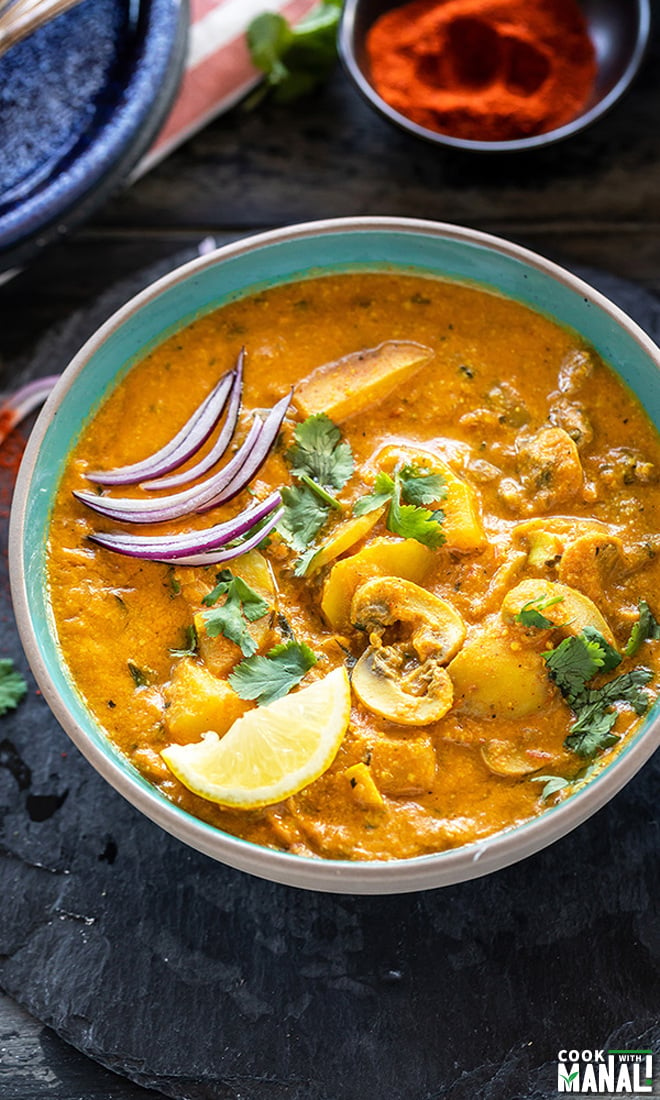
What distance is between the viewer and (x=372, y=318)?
388 cm

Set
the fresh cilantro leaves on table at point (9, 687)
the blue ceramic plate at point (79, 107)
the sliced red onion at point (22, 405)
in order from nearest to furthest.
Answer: the fresh cilantro leaves on table at point (9, 687) → the blue ceramic plate at point (79, 107) → the sliced red onion at point (22, 405)

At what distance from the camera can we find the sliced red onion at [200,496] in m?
3.62

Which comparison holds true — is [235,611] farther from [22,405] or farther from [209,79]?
[209,79]

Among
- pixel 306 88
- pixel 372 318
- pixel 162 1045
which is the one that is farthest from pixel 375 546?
pixel 306 88

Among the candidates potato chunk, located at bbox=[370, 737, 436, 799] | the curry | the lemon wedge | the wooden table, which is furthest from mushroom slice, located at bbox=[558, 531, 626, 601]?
the wooden table

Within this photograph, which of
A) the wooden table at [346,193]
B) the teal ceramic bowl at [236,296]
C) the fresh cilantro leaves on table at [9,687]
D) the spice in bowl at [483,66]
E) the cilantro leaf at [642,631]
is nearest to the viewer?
the teal ceramic bowl at [236,296]

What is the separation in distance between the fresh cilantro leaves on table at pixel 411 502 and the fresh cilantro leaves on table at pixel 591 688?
0.47m

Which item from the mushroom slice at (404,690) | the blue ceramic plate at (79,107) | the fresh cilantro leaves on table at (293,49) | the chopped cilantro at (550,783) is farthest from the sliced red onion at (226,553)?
the fresh cilantro leaves on table at (293,49)

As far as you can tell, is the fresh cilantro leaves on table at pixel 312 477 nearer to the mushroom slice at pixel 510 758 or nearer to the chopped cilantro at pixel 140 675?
the chopped cilantro at pixel 140 675

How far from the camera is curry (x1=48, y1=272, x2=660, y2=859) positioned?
3.39 metres

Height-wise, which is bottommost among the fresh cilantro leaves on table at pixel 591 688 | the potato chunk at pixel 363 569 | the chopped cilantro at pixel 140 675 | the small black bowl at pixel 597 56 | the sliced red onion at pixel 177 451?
the fresh cilantro leaves on table at pixel 591 688

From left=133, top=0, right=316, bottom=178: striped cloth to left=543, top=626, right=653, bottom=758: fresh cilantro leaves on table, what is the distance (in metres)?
2.44

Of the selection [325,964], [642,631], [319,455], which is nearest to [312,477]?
[319,455]

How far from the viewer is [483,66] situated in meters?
4.54
